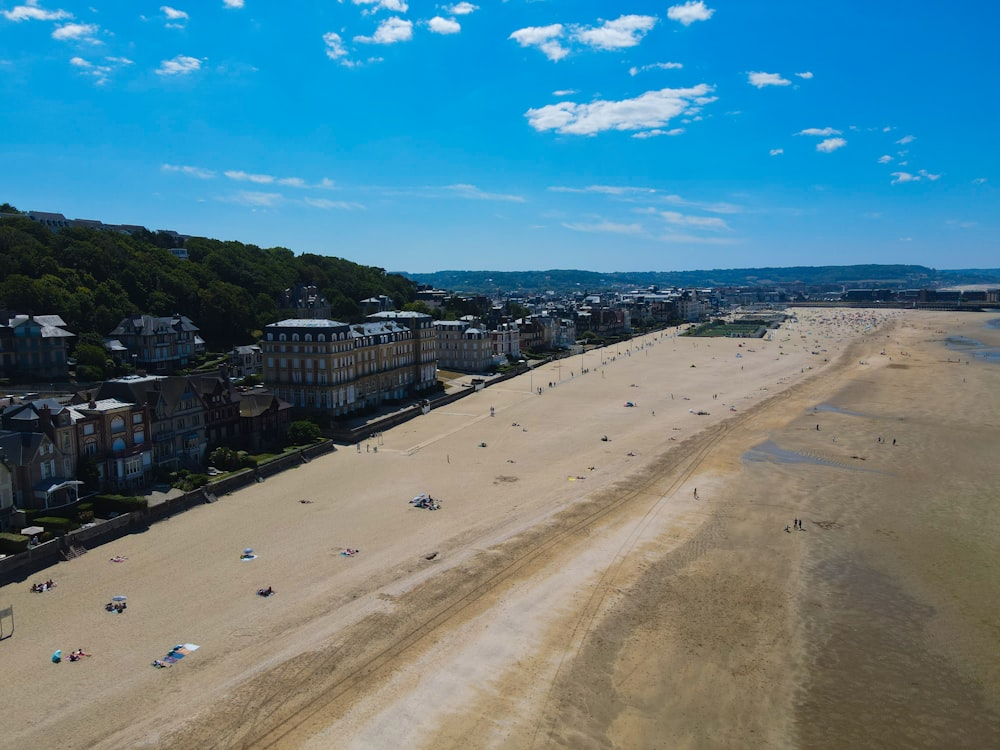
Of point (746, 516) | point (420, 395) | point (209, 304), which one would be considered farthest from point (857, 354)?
point (209, 304)

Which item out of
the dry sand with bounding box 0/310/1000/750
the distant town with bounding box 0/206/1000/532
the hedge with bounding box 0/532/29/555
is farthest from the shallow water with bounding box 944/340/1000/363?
the hedge with bounding box 0/532/29/555

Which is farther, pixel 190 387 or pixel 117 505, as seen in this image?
pixel 190 387

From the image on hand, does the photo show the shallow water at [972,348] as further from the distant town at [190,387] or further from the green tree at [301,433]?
the green tree at [301,433]

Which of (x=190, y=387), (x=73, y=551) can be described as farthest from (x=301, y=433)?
(x=73, y=551)

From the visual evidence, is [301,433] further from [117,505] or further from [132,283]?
[132,283]

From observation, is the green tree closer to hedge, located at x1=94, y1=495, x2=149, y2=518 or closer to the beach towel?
hedge, located at x1=94, y1=495, x2=149, y2=518

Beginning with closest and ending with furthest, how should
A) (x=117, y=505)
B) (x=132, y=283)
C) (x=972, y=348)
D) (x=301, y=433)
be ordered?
1. (x=117, y=505)
2. (x=301, y=433)
3. (x=132, y=283)
4. (x=972, y=348)

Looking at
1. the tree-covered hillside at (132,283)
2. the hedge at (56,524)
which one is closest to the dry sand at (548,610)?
the hedge at (56,524)
